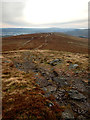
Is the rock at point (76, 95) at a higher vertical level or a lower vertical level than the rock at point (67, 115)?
higher

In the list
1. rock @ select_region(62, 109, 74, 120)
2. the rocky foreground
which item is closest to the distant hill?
the rocky foreground

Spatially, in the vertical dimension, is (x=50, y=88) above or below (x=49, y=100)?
above

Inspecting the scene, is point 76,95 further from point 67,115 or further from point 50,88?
point 50,88

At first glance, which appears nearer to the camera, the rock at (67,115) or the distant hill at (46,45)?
the rock at (67,115)

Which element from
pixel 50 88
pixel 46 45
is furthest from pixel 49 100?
pixel 46 45

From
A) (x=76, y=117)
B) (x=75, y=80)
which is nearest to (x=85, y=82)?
(x=75, y=80)

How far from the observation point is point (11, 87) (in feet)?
39.5

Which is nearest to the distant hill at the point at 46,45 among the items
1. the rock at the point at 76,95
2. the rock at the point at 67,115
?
the rock at the point at 76,95

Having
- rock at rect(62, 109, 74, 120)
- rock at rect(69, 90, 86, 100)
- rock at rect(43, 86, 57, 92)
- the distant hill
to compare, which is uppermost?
the distant hill

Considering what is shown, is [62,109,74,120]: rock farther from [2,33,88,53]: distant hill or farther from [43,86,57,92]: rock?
[2,33,88,53]: distant hill

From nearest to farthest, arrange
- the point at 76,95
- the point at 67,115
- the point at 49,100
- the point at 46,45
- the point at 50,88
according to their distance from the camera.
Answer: the point at 67,115, the point at 49,100, the point at 76,95, the point at 50,88, the point at 46,45

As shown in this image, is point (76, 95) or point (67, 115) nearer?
point (67, 115)

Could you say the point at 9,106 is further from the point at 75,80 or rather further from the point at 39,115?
the point at 75,80

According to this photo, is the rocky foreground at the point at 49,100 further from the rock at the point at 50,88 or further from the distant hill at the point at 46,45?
the distant hill at the point at 46,45
